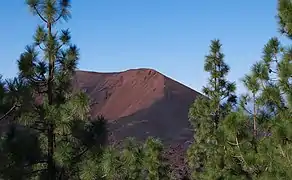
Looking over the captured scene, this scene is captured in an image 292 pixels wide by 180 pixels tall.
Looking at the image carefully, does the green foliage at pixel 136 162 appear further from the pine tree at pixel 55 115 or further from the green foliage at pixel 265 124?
the green foliage at pixel 265 124

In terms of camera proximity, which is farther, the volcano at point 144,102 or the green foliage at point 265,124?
the volcano at point 144,102

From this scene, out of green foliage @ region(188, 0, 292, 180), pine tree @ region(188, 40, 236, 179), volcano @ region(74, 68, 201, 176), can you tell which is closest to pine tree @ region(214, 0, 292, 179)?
green foliage @ region(188, 0, 292, 180)

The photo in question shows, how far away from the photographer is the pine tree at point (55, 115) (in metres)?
7.87

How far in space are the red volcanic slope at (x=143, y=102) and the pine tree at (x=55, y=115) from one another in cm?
3382

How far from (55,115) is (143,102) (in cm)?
4322

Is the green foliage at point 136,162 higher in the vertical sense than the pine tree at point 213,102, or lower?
lower

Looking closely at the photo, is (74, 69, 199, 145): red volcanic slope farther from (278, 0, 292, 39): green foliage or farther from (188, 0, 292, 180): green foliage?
(278, 0, 292, 39): green foliage

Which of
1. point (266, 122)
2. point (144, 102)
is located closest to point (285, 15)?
point (266, 122)

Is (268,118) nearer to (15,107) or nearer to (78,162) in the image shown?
(78,162)

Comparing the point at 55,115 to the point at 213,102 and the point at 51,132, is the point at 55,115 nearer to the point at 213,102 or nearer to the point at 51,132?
the point at 51,132

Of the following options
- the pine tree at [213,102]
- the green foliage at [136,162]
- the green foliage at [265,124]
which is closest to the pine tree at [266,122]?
the green foliage at [265,124]

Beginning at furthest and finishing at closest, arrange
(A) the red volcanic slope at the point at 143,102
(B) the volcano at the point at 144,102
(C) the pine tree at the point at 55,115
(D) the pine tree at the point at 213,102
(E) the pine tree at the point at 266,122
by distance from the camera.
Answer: (A) the red volcanic slope at the point at 143,102, (B) the volcano at the point at 144,102, (D) the pine tree at the point at 213,102, (C) the pine tree at the point at 55,115, (E) the pine tree at the point at 266,122

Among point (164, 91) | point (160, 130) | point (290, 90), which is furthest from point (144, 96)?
point (290, 90)

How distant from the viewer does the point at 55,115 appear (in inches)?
310
